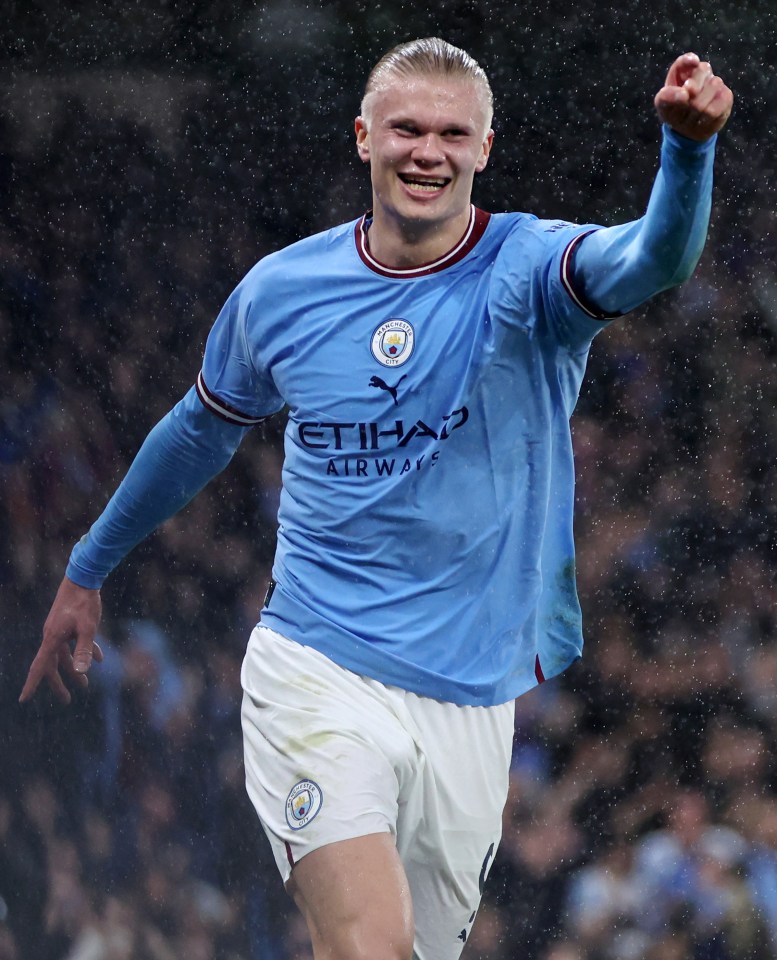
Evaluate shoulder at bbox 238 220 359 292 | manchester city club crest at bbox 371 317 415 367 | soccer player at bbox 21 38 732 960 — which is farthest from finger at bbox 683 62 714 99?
shoulder at bbox 238 220 359 292

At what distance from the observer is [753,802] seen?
421cm

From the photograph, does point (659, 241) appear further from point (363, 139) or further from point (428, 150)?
point (363, 139)

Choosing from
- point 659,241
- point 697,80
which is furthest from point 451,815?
point 697,80

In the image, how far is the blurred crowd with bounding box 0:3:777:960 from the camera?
4.13m

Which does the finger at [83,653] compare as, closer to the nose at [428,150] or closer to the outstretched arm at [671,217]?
the nose at [428,150]

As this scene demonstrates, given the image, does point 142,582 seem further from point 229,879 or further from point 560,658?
point 560,658

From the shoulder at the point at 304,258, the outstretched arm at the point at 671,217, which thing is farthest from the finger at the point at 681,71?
the shoulder at the point at 304,258

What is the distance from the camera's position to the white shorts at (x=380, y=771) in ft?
7.57

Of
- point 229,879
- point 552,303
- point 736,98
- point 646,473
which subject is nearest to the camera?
point 552,303

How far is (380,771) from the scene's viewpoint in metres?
2.33

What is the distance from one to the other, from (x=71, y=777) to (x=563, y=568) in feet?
8.40

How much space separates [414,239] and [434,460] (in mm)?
365

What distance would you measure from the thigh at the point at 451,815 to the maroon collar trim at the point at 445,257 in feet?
2.27

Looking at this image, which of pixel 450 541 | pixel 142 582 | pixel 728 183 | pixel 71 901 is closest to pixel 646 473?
pixel 728 183
